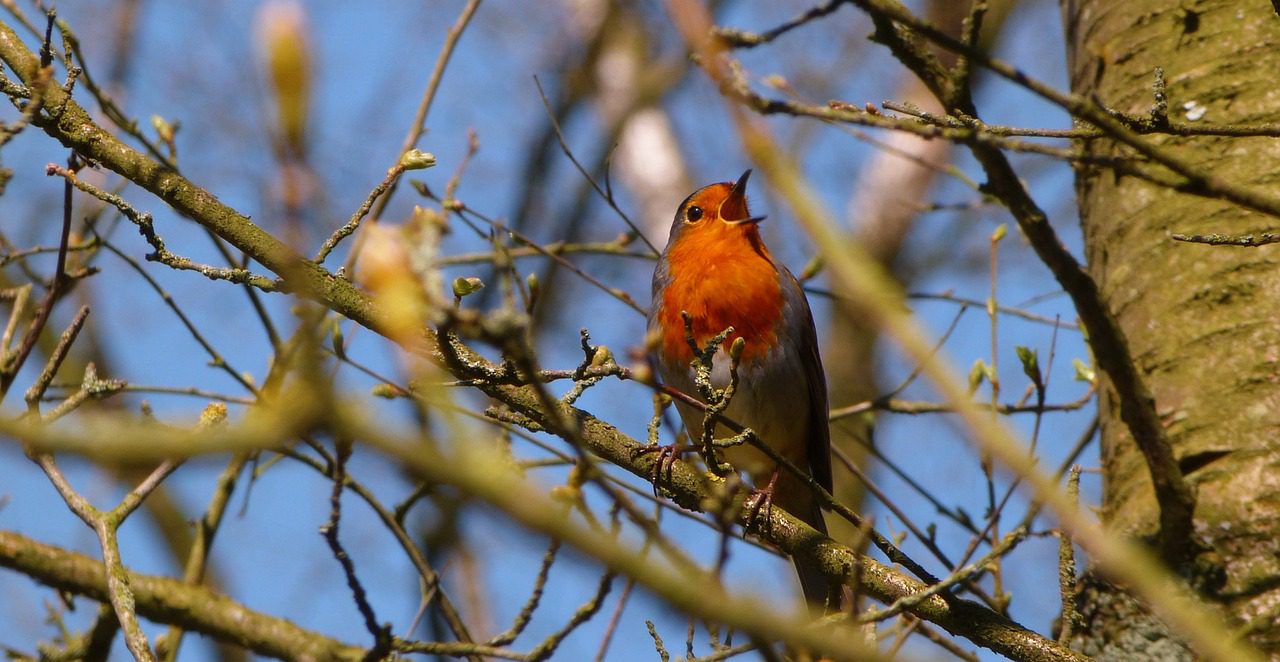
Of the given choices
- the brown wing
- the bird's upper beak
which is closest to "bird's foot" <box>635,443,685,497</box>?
the brown wing

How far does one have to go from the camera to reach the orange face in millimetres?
4332

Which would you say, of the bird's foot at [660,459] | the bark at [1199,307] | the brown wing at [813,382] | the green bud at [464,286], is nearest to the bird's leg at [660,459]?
the bird's foot at [660,459]

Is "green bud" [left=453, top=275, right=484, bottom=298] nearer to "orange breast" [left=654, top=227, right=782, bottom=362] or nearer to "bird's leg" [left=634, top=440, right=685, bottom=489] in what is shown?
"bird's leg" [left=634, top=440, right=685, bottom=489]

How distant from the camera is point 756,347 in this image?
4.41m

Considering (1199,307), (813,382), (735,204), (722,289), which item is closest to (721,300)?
(722,289)

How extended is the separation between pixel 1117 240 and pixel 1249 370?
606 millimetres

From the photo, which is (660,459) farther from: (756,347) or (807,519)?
(807,519)

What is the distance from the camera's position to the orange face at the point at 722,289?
433 cm

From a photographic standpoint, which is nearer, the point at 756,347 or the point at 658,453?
the point at 658,453

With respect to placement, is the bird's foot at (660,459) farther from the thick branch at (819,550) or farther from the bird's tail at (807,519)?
the bird's tail at (807,519)

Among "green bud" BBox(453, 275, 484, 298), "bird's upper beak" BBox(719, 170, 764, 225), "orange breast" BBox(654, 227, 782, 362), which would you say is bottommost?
"green bud" BBox(453, 275, 484, 298)

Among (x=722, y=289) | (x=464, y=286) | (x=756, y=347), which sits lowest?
(x=464, y=286)

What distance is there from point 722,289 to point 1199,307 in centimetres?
163

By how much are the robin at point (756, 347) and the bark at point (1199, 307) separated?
1.15m
